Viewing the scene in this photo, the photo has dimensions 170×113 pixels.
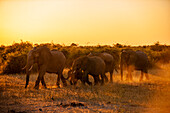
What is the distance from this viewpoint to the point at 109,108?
7926 mm

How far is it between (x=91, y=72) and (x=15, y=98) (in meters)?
5.11

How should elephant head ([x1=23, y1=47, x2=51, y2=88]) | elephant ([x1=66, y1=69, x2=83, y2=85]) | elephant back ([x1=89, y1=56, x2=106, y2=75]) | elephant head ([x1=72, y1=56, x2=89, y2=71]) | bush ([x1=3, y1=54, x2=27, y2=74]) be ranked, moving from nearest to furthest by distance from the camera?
elephant head ([x1=23, y1=47, x2=51, y2=88]) → elephant ([x1=66, y1=69, x2=83, y2=85]) → elephant head ([x1=72, y1=56, x2=89, y2=71]) → elephant back ([x1=89, y1=56, x2=106, y2=75]) → bush ([x1=3, y1=54, x2=27, y2=74])

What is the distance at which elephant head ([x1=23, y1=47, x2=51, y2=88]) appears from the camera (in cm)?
1218

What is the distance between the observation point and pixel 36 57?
484 inches

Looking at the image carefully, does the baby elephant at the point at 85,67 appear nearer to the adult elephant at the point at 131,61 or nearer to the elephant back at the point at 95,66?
the elephant back at the point at 95,66

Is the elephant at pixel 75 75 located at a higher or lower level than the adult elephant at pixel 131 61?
lower

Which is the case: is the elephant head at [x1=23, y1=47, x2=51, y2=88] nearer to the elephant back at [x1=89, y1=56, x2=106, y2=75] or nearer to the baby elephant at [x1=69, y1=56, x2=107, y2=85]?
the baby elephant at [x1=69, y1=56, x2=107, y2=85]

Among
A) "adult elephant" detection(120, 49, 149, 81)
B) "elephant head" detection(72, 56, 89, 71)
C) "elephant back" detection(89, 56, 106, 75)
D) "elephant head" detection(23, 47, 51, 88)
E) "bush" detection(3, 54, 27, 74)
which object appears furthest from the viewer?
"bush" detection(3, 54, 27, 74)

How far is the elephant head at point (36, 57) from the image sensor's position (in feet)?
40.0

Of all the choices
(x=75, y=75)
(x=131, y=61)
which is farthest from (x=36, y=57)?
(x=131, y=61)

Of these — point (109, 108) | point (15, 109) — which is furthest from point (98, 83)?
point (15, 109)

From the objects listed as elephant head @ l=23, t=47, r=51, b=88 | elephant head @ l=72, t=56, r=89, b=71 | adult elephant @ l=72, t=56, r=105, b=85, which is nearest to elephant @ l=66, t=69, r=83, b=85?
adult elephant @ l=72, t=56, r=105, b=85

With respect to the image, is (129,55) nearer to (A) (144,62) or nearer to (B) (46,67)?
(A) (144,62)

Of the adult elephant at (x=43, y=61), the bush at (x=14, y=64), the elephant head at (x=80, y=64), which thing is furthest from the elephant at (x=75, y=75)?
the bush at (x=14, y=64)
